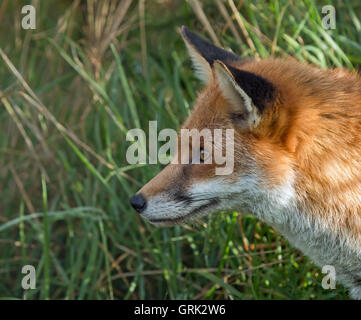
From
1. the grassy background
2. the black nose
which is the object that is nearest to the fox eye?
the black nose

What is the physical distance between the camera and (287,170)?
2.85 m

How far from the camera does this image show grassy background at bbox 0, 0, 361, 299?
4105mm

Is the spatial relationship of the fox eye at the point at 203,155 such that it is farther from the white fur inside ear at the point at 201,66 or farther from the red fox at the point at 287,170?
the white fur inside ear at the point at 201,66

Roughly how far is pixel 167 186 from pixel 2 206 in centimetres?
A: 313

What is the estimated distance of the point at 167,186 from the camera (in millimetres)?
2945

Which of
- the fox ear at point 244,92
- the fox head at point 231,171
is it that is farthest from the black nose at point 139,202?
the fox ear at point 244,92

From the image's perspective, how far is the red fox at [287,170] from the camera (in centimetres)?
282

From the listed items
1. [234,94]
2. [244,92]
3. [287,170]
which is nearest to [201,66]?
[234,94]

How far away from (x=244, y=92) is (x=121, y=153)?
7.76 feet

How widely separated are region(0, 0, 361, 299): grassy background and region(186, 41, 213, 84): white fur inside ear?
768 mm

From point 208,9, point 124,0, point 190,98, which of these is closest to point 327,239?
point 190,98

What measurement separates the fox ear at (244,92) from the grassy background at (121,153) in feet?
4.06

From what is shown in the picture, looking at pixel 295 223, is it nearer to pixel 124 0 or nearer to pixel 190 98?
pixel 190 98

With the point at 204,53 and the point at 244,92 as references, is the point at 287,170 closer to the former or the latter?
the point at 244,92
